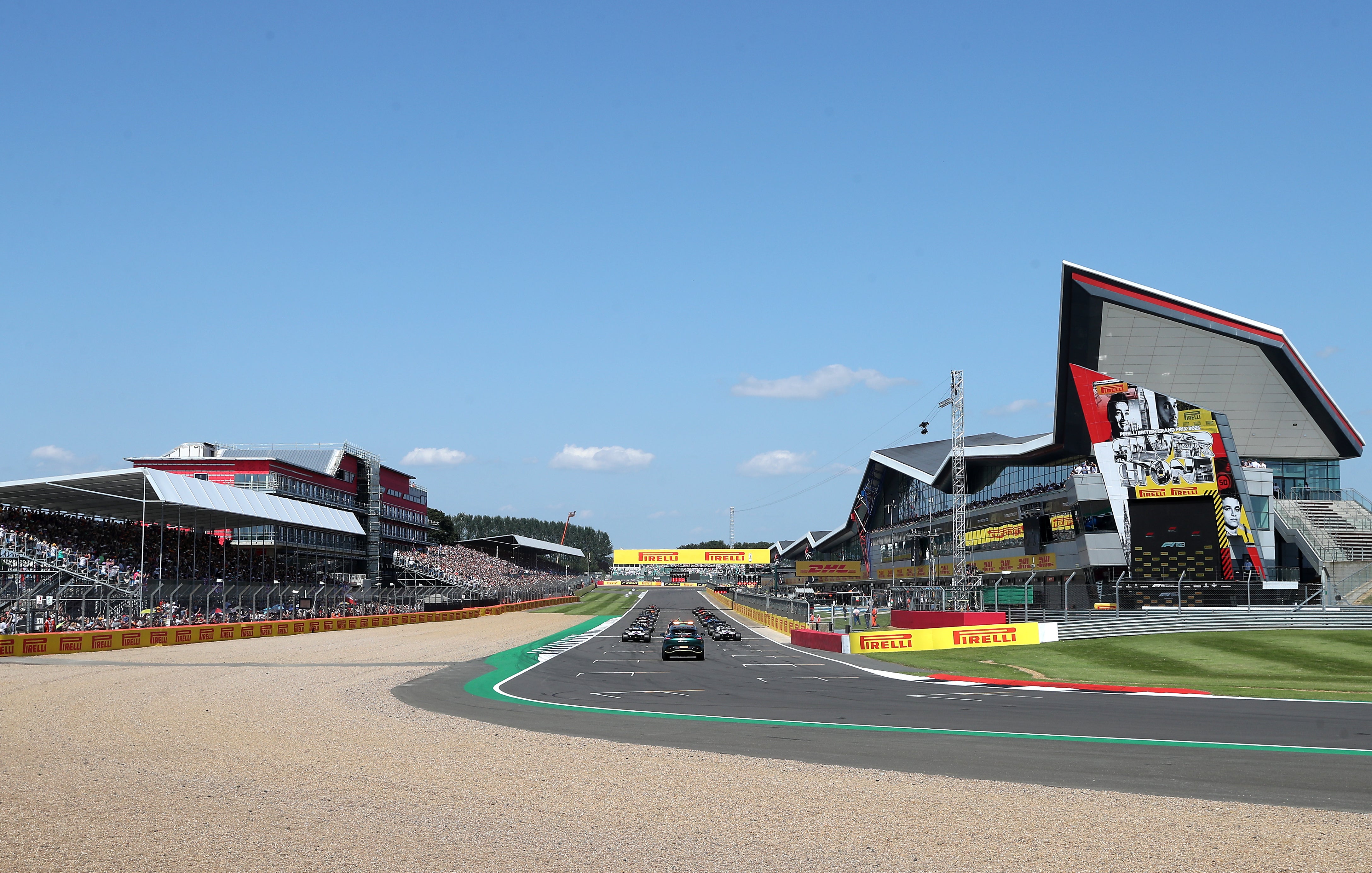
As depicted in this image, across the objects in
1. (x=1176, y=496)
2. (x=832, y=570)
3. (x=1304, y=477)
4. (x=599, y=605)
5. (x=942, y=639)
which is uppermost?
(x=1304, y=477)

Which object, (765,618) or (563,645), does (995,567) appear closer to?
(765,618)

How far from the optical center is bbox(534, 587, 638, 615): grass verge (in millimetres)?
94938

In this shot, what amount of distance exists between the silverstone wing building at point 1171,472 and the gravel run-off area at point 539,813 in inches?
1409

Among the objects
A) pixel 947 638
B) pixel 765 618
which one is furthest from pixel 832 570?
pixel 947 638

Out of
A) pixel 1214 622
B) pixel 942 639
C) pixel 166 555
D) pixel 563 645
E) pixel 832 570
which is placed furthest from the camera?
pixel 832 570

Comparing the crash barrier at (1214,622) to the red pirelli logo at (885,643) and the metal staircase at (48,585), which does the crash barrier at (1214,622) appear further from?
the metal staircase at (48,585)

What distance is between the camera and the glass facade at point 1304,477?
7462cm

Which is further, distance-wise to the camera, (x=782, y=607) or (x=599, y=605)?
(x=599, y=605)

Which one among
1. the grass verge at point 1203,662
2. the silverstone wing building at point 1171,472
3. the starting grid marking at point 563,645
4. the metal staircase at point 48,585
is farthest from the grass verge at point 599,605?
the grass verge at point 1203,662

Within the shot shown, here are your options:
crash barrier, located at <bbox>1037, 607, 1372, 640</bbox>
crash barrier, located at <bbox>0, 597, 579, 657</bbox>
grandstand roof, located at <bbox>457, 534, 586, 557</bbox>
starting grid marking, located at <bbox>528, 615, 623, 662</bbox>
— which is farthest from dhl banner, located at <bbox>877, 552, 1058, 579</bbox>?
grandstand roof, located at <bbox>457, 534, 586, 557</bbox>

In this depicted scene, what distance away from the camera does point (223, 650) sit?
38562mm

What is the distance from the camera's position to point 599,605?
11012 cm

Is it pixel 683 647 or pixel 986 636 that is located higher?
pixel 683 647

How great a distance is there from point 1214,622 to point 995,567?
39332 mm
